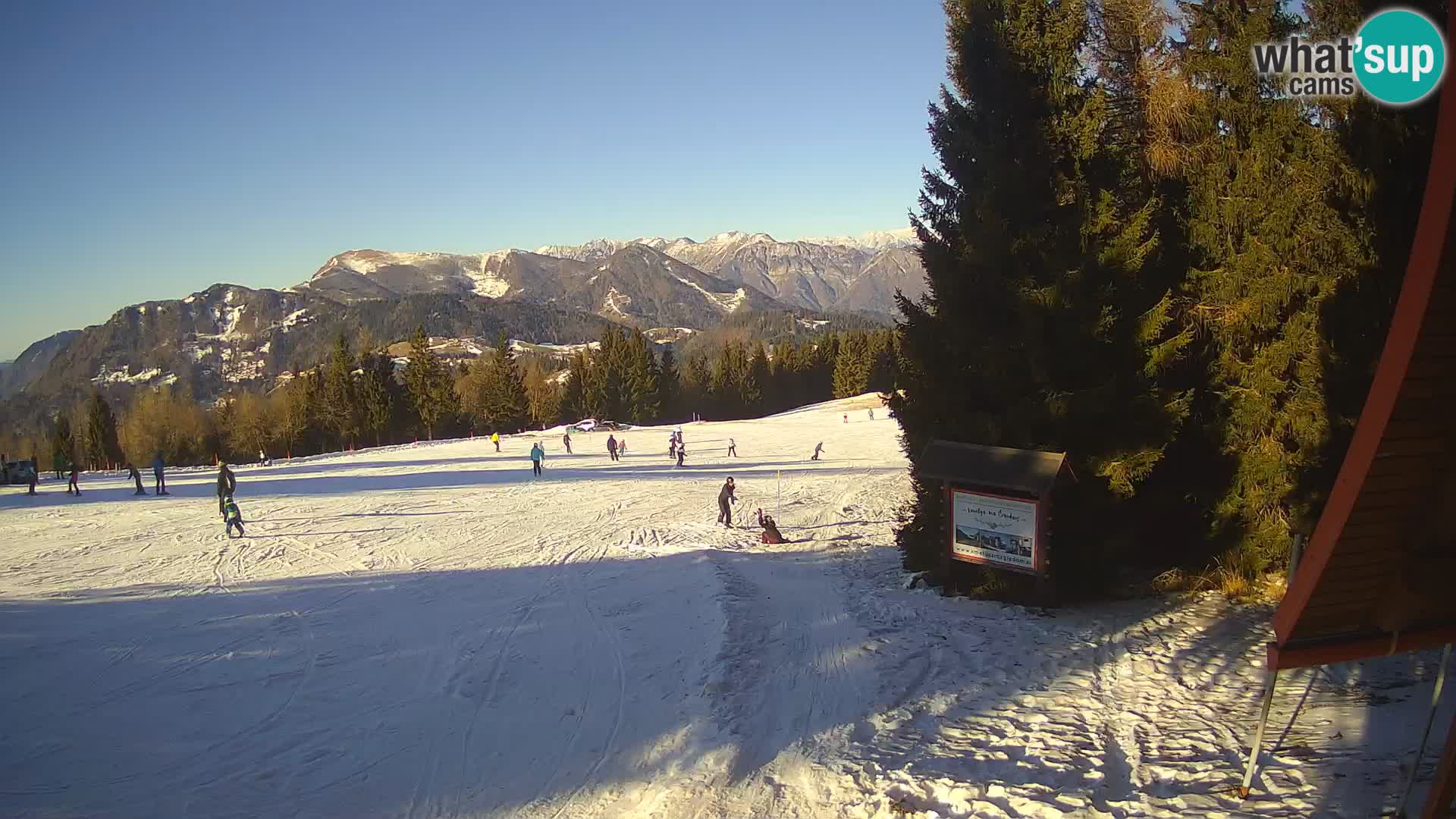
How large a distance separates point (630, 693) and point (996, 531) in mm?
6653

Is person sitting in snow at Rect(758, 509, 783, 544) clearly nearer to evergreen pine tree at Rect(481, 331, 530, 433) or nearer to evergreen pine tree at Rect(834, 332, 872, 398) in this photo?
evergreen pine tree at Rect(481, 331, 530, 433)

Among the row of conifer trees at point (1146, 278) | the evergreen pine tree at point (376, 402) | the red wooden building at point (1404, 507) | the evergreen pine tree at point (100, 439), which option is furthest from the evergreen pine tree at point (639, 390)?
the red wooden building at point (1404, 507)

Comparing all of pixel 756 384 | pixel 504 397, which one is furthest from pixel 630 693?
pixel 756 384

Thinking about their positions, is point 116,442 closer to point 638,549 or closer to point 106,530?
point 106,530

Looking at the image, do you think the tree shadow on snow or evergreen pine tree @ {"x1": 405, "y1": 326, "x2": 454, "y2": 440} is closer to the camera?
the tree shadow on snow

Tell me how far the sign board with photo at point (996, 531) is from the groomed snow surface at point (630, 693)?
35.9 inches

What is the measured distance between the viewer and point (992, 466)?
1289cm

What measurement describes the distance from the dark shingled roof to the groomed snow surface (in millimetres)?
2251

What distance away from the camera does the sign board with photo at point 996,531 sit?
12.7 metres

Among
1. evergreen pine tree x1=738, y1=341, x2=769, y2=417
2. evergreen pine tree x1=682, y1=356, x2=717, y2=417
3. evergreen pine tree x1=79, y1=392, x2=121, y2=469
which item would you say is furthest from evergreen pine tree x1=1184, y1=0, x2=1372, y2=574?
evergreen pine tree x1=79, y1=392, x2=121, y2=469

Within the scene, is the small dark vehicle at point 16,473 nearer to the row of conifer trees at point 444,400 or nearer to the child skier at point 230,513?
the child skier at point 230,513

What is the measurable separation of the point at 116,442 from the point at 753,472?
8081 cm

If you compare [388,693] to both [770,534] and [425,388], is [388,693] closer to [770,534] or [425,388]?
[770,534]

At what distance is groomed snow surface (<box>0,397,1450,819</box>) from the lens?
7.55 m
